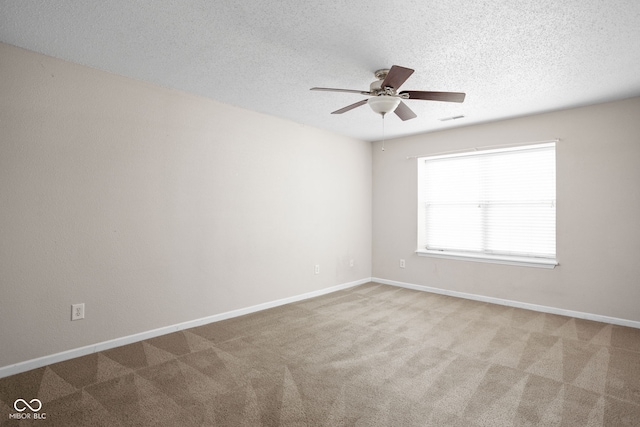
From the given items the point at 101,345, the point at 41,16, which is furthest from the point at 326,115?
the point at 101,345

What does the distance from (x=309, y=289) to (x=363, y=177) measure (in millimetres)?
2075

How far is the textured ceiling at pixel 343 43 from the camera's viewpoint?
6.56ft

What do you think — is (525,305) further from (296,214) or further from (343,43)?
(343,43)

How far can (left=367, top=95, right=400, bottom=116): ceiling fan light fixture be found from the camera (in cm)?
263

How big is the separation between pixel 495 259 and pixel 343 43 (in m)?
3.43

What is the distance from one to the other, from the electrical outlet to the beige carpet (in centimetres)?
33

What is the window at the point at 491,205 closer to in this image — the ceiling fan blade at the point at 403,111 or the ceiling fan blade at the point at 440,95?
the ceiling fan blade at the point at 403,111

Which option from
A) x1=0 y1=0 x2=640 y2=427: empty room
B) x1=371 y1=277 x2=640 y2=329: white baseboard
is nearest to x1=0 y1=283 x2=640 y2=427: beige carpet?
x1=0 y1=0 x2=640 y2=427: empty room

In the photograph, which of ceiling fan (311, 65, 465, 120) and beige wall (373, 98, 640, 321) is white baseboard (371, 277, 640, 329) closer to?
beige wall (373, 98, 640, 321)

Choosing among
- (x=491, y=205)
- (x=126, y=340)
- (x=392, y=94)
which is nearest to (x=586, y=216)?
(x=491, y=205)

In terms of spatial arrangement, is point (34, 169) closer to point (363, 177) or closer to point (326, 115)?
point (326, 115)

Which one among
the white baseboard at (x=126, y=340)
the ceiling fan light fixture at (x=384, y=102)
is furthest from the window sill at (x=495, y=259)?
the ceiling fan light fixture at (x=384, y=102)

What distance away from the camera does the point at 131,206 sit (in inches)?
118

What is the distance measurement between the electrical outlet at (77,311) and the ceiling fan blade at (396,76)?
9.77 feet
